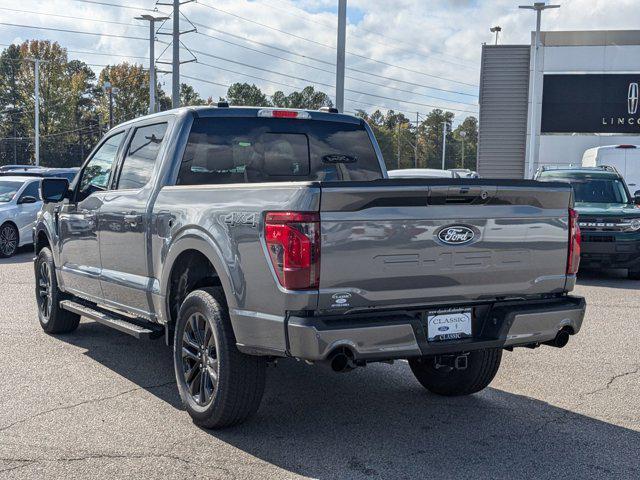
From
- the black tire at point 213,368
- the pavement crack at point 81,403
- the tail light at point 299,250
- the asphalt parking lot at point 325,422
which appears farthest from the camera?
the pavement crack at point 81,403

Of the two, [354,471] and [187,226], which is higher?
[187,226]

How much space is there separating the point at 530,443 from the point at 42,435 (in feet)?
9.65

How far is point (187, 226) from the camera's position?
524 centimetres

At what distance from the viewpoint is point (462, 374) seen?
5.89 meters

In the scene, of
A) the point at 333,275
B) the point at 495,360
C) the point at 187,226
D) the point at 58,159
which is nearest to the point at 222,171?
the point at 187,226

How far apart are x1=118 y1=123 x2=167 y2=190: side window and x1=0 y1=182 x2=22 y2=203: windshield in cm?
1140

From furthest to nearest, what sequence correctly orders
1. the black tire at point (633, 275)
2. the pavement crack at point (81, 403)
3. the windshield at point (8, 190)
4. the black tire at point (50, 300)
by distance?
the windshield at point (8, 190) → the black tire at point (633, 275) → the black tire at point (50, 300) → the pavement crack at point (81, 403)

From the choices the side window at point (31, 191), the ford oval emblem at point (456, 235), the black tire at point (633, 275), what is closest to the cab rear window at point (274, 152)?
the ford oval emblem at point (456, 235)

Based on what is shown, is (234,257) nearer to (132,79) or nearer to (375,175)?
(375,175)

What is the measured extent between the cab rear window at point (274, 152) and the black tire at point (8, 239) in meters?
11.6

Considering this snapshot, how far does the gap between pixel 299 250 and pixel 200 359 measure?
132cm

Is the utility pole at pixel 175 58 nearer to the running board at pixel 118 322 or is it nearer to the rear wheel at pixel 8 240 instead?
the rear wheel at pixel 8 240

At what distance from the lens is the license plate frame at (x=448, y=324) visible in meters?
4.67

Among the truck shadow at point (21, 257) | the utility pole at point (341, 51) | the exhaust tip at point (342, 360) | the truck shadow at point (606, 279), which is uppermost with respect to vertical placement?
the utility pole at point (341, 51)
